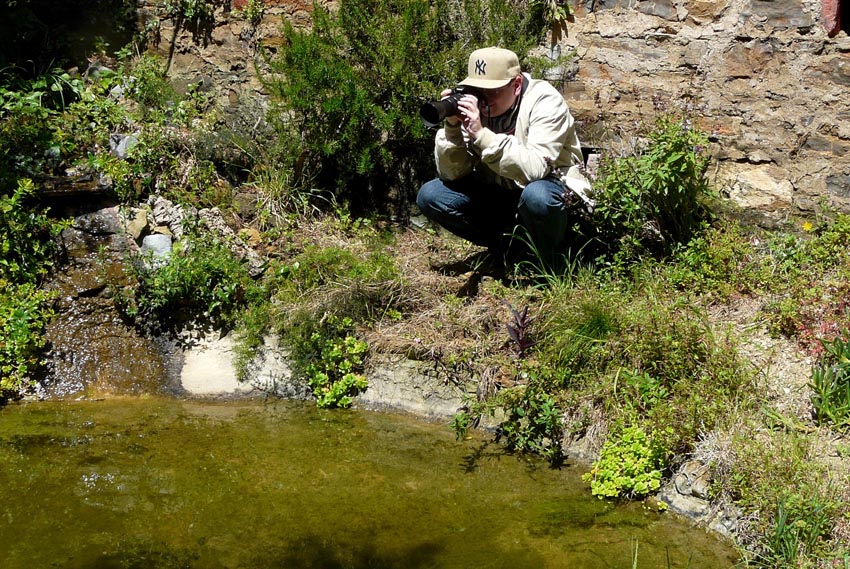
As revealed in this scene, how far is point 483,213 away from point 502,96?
65 centimetres

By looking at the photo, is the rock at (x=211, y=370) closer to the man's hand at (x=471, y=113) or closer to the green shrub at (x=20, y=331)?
the green shrub at (x=20, y=331)

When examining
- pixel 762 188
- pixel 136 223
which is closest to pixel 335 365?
pixel 136 223

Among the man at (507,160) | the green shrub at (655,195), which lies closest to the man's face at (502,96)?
the man at (507,160)

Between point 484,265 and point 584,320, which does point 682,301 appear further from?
point 484,265

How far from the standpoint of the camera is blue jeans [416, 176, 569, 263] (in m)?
4.82

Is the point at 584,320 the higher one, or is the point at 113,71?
the point at 113,71

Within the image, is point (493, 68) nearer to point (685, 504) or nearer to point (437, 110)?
point (437, 110)

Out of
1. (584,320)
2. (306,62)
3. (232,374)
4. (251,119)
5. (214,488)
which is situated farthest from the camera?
(251,119)

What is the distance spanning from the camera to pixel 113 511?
367 cm

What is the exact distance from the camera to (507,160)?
4555mm

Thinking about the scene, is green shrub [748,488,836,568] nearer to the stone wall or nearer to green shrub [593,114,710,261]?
green shrub [593,114,710,261]

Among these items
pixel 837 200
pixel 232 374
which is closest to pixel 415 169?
pixel 232 374

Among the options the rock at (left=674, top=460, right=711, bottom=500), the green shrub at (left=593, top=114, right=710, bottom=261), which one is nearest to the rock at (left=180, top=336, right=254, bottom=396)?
the green shrub at (left=593, top=114, right=710, bottom=261)

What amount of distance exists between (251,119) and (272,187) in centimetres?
64
